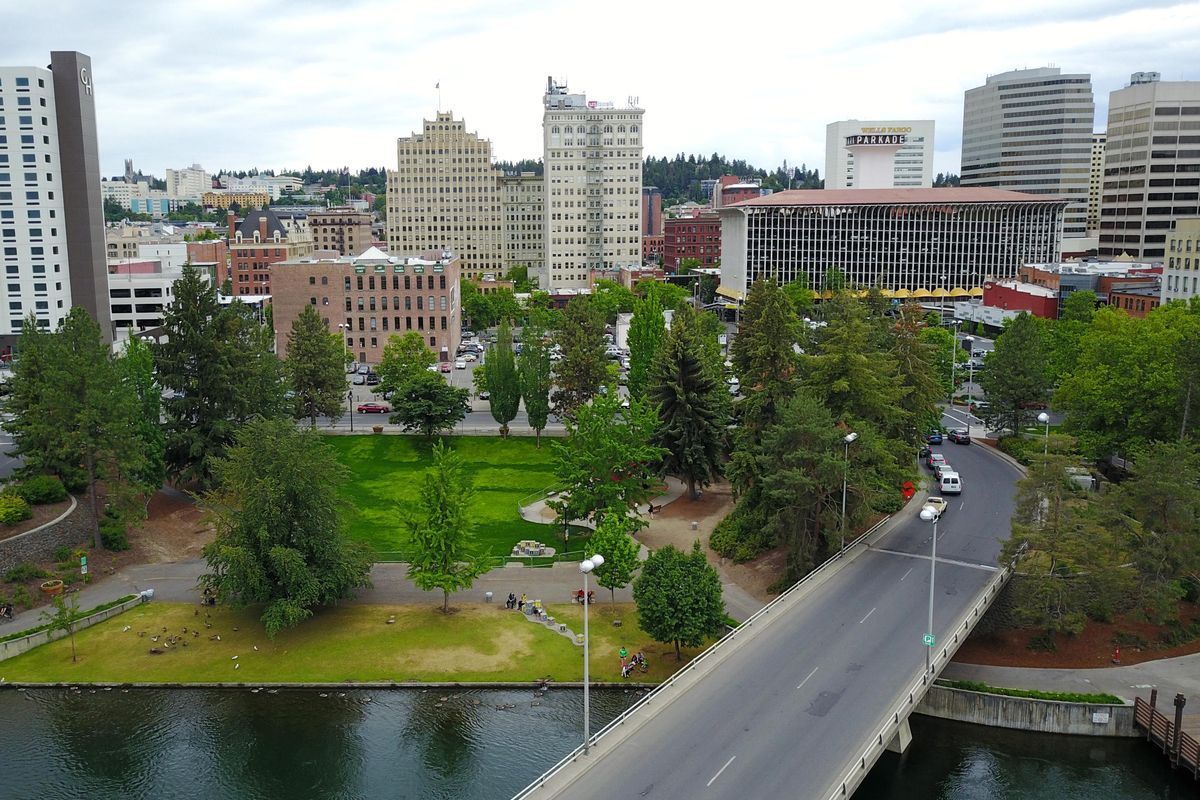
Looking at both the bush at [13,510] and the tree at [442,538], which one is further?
the bush at [13,510]

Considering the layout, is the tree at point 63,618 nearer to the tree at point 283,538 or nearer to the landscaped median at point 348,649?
the landscaped median at point 348,649

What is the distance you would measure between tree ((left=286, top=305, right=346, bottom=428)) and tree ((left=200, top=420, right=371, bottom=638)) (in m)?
27.9

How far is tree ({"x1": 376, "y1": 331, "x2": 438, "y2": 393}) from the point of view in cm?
8238

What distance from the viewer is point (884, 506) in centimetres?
5306

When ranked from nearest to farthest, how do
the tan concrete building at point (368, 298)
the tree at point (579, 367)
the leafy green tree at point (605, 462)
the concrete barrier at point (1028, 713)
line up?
the concrete barrier at point (1028, 713) < the leafy green tree at point (605, 462) < the tree at point (579, 367) < the tan concrete building at point (368, 298)

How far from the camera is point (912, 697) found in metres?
34.6

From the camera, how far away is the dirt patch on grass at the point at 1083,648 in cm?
4356

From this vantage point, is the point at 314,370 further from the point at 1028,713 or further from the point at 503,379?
the point at 1028,713

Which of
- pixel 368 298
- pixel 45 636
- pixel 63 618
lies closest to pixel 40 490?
pixel 45 636

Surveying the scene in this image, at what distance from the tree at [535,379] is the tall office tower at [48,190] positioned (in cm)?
5070

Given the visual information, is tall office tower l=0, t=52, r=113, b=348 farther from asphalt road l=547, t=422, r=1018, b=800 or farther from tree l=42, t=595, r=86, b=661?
asphalt road l=547, t=422, r=1018, b=800

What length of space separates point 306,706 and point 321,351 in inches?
1591

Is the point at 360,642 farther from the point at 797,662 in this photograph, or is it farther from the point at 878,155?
the point at 878,155

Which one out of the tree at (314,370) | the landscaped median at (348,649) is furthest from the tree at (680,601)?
the tree at (314,370)
